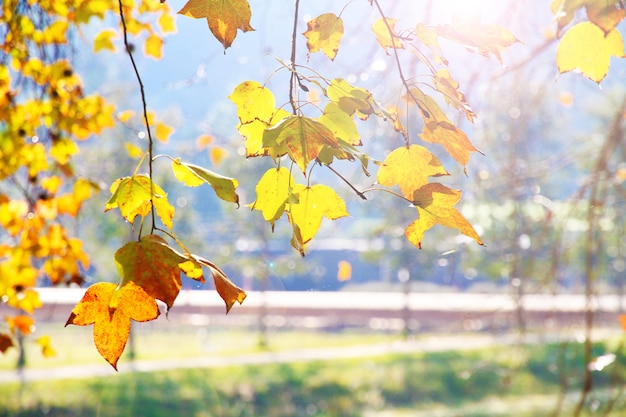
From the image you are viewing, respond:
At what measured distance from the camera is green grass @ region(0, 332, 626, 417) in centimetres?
438

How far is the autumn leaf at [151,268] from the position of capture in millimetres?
544

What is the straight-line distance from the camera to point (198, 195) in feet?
36.7

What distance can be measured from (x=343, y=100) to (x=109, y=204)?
0.21 m

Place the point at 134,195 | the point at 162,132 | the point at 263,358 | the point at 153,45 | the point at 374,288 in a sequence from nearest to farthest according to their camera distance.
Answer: the point at 134,195 < the point at 153,45 < the point at 162,132 < the point at 263,358 < the point at 374,288

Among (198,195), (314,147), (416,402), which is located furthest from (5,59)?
(198,195)

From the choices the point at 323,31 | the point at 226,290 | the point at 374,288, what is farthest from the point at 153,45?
the point at 374,288

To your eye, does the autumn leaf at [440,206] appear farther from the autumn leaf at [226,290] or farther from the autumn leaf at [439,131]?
the autumn leaf at [226,290]

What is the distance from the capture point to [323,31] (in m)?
0.65

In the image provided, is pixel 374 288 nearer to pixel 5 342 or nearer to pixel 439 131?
pixel 5 342

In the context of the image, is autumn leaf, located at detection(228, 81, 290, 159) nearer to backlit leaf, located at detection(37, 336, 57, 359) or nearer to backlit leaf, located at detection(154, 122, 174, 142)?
backlit leaf, located at detection(37, 336, 57, 359)

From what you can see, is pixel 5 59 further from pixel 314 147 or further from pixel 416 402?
pixel 416 402

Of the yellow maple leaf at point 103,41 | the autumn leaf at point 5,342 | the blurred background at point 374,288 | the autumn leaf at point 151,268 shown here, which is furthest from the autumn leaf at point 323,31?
the yellow maple leaf at point 103,41

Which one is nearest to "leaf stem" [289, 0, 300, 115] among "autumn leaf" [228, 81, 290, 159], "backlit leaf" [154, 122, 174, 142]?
"autumn leaf" [228, 81, 290, 159]

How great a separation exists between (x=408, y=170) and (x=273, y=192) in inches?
4.5
